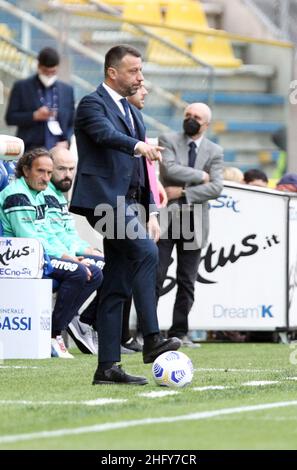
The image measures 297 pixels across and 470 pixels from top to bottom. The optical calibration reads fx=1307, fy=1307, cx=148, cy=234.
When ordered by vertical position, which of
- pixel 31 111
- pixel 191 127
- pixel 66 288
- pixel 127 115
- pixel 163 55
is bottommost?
pixel 66 288

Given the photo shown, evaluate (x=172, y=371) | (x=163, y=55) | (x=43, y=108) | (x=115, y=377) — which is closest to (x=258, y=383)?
(x=172, y=371)

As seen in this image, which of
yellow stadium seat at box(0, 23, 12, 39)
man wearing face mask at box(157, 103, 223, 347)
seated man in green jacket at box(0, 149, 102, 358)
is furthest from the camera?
yellow stadium seat at box(0, 23, 12, 39)

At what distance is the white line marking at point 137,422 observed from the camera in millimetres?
5617

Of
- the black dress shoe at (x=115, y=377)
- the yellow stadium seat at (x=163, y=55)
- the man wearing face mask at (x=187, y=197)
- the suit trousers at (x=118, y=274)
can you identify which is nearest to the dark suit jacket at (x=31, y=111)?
the man wearing face mask at (x=187, y=197)

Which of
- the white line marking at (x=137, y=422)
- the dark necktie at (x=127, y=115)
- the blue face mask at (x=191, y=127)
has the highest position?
the blue face mask at (x=191, y=127)

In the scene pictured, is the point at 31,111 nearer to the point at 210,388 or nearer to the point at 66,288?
the point at 66,288

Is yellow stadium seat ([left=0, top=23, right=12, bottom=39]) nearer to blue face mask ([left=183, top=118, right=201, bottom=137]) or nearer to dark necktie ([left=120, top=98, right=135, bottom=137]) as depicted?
blue face mask ([left=183, top=118, right=201, bottom=137])

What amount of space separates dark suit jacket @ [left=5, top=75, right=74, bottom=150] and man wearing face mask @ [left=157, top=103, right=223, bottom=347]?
217cm

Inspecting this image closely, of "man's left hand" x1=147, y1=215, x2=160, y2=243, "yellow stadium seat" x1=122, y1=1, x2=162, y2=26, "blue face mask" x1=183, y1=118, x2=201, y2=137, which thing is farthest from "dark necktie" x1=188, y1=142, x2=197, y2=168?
"yellow stadium seat" x1=122, y1=1, x2=162, y2=26

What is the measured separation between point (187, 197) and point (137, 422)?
20.4 ft

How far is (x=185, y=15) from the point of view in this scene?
2203cm

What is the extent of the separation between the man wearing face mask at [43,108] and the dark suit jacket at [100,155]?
239 inches

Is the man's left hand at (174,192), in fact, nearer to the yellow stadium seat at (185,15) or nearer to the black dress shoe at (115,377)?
the black dress shoe at (115,377)

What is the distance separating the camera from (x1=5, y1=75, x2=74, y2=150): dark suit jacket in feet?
46.5
